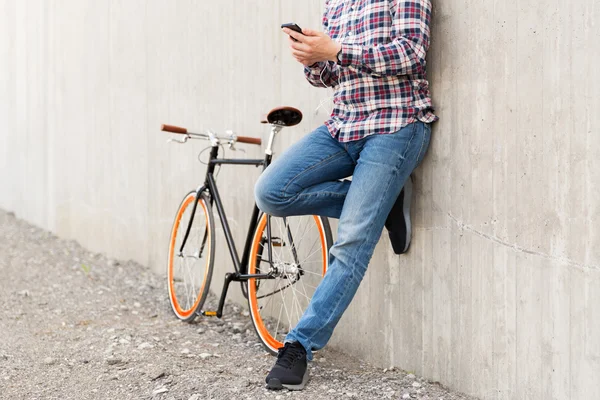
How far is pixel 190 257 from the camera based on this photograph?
202 inches

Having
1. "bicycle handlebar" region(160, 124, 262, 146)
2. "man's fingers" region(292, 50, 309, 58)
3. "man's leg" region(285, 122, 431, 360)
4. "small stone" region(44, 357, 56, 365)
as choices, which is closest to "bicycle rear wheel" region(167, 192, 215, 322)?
"bicycle handlebar" region(160, 124, 262, 146)

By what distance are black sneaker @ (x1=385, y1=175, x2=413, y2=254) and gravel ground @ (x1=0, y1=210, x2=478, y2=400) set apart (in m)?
0.58

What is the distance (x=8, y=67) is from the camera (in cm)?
1023

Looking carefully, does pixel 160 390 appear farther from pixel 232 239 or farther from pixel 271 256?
pixel 232 239

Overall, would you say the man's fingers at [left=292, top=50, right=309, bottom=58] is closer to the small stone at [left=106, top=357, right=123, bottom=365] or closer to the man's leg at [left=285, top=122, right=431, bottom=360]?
the man's leg at [left=285, top=122, right=431, bottom=360]

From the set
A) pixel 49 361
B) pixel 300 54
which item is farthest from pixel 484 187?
A: pixel 49 361

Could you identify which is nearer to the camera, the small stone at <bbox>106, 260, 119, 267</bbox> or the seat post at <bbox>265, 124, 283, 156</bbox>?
the seat post at <bbox>265, 124, 283, 156</bbox>

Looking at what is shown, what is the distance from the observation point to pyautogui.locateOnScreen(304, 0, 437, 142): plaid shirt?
10.2 feet

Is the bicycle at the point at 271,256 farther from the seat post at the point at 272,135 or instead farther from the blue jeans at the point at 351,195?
the blue jeans at the point at 351,195

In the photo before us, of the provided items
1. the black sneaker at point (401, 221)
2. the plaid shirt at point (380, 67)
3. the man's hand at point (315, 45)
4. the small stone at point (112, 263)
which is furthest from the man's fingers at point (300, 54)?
the small stone at point (112, 263)

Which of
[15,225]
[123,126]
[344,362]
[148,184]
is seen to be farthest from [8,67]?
[344,362]

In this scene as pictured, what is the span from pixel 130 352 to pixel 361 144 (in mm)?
1646

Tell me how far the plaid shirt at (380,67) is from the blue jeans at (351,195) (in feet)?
0.22

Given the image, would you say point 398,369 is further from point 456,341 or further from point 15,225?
point 15,225
